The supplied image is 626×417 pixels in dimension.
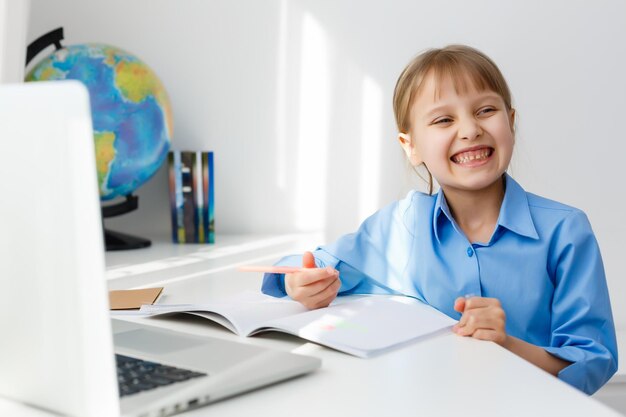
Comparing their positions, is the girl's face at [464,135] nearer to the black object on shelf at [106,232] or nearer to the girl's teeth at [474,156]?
the girl's teeth at [474,156]

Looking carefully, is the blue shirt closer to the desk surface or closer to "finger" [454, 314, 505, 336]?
"finger" [454, 314, 505, 336]

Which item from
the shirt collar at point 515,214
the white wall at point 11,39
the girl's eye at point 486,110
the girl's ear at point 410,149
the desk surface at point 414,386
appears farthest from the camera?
the white wall at point 11,39

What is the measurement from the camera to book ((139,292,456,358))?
0.82m

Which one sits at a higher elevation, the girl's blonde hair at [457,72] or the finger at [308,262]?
the girl's blonde hair at [457,72]

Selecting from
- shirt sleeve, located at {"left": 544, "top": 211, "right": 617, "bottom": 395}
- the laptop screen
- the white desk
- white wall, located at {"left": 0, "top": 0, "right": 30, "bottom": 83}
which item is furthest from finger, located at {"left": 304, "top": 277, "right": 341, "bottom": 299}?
white wall, located at {"left": 0, "top": 0, "right": 30, "bottom": 83}

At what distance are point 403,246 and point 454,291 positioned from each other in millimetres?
134

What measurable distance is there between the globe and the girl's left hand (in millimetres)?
1262

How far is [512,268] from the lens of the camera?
119cm

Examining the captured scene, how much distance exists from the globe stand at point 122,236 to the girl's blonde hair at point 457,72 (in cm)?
91

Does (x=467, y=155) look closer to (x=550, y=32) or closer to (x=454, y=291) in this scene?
(x=454, y=291)

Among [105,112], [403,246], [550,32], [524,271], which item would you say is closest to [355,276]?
[403,246]

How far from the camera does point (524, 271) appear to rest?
3.86 feet

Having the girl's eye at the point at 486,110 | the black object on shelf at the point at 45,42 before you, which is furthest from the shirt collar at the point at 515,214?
the black object on shelf at the point at 45,42

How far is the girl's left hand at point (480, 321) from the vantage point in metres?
0.87
